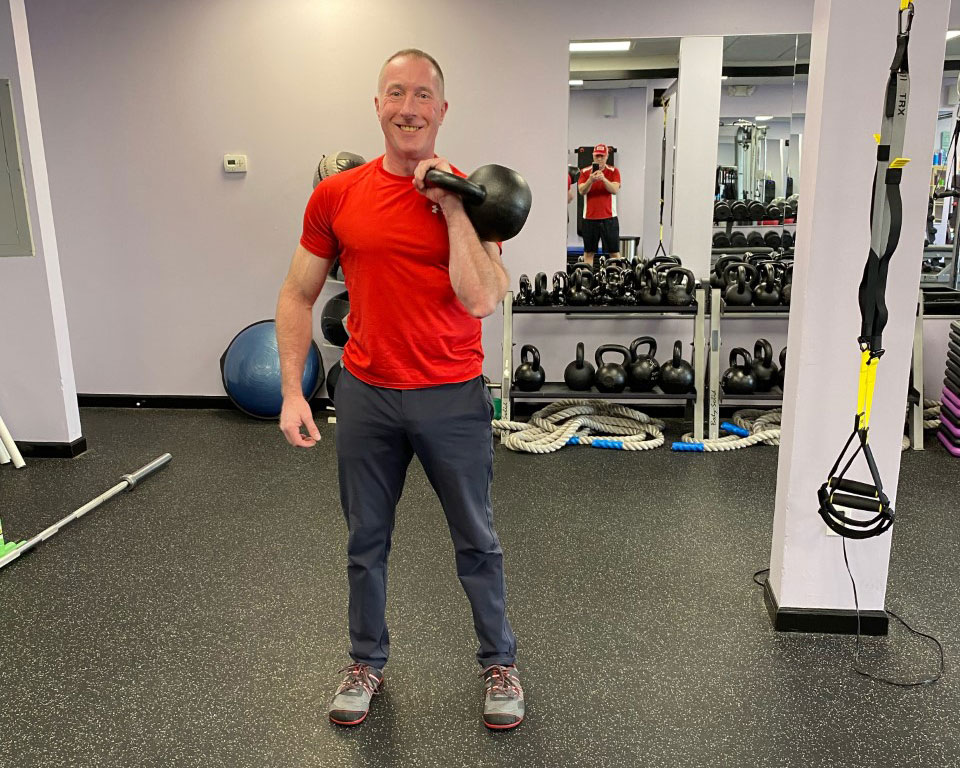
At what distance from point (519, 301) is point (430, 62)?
2811 millimetres

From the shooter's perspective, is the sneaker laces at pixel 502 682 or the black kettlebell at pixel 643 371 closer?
the sneaker laces at pixel 502 682

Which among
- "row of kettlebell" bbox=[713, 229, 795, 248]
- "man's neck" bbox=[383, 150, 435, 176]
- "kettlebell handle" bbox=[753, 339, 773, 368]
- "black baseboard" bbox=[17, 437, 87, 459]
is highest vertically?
"man's neck" bbox=[383, 150, 435, 176]

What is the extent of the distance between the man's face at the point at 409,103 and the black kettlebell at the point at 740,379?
9.81ft

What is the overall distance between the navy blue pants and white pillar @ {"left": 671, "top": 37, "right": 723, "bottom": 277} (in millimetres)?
3314

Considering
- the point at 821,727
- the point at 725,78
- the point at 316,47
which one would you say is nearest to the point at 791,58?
the point at 725,78

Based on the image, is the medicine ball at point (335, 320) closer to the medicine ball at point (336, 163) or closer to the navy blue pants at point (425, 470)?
the medicine ball at point (336, 163)

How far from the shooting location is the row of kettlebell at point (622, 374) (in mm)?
4195

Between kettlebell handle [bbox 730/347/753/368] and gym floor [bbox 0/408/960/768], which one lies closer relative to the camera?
gym floor [bbox 0/408/960/768]

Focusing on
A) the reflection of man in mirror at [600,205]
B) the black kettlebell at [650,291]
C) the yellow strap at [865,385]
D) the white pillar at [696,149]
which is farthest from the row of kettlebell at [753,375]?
the yellow strap at [865,385]

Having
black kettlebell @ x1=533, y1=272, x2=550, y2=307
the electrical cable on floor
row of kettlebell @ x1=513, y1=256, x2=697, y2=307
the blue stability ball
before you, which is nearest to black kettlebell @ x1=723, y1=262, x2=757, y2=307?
row of kettlebell @ x1=513, y1=256, x2=697, y2=307

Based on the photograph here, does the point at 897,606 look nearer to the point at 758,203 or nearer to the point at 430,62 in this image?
the point at 430,62

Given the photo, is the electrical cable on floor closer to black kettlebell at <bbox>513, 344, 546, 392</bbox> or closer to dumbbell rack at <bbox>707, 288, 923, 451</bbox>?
dumbbell rack at <bbox>707, 288, 923, 451</bbox>

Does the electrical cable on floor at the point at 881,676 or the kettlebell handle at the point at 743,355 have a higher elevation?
the kettlebell handle at the point at 743,355

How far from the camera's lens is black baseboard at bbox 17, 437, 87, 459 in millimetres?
4059
